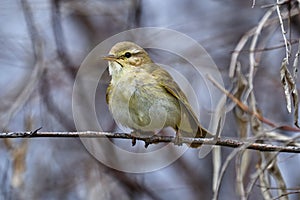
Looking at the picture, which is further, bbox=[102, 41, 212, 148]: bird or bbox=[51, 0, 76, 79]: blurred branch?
bbox=[51, 0, 76, 79]: blurred branch

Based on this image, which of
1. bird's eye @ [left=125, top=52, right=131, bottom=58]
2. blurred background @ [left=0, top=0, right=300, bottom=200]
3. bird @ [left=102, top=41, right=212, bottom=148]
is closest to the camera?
bird @ [left=102, top=41, right=212, bottom=148]

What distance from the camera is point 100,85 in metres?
5.38

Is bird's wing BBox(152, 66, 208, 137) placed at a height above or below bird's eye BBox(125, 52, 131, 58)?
below

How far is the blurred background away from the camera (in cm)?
489

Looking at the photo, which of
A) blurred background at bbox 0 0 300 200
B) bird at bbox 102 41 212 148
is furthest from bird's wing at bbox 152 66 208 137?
blurred background at bbox 0 0 300 200

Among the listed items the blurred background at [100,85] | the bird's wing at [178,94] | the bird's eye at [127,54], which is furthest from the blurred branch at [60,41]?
the bird's wing at [178,94]

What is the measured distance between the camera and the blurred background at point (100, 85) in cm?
489

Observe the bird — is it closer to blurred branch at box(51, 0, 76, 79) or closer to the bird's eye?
the bird's eye

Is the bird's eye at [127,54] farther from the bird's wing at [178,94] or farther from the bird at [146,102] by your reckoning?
the bird's wing at [178,94]

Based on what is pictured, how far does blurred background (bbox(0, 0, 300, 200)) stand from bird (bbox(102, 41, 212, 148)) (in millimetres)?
1096

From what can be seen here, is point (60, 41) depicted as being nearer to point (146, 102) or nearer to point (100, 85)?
point (100, 85)

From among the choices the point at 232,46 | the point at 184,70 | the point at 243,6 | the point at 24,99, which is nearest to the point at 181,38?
the point at 184,70

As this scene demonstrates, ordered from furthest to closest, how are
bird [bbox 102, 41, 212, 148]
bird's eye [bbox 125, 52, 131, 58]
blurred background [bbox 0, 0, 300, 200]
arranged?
1. blurred background [bbox 0, 0, 300, 200]
2. bird's eye [bbox 125, 52, 131, 58]
3. bird [bbox 102, 41, 212, 148]

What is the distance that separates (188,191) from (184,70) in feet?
3.59
